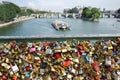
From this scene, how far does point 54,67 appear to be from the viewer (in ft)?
10.2

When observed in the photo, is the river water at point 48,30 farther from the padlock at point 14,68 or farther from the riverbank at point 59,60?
the padlock at point 14,68

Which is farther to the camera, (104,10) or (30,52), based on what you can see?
(104,10)

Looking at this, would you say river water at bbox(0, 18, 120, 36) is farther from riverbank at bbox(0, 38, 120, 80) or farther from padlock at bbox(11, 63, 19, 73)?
padlock at bbox(11, 63, 19, 73)

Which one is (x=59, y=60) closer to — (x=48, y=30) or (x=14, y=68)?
(x=14, y=68)

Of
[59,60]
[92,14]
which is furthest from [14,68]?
[92,14]

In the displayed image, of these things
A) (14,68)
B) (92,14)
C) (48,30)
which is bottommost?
(48,30)

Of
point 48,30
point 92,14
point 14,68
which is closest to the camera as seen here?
point 14,68

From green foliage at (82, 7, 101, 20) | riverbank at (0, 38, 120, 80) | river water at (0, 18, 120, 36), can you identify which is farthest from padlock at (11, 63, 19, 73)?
green foliage at (82, 7, 101, 20)

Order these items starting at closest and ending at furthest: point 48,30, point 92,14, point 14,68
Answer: point 14,68
point 48,30
point 92,14

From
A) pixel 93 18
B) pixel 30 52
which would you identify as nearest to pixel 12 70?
pixel 30 52

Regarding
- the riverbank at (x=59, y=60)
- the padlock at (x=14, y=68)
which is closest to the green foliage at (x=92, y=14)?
the riverbank at (x=59, y=60)

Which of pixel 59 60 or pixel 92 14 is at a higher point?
pixel 59 60

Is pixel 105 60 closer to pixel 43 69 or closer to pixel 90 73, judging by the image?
pixel 90 73

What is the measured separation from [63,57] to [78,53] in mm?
166
